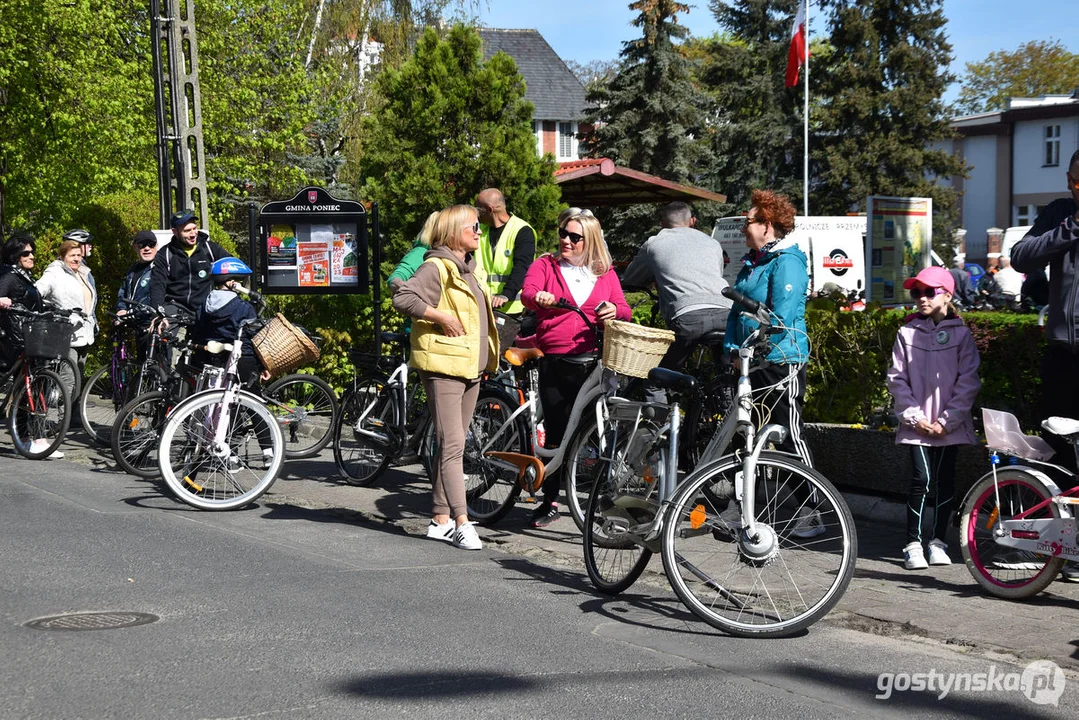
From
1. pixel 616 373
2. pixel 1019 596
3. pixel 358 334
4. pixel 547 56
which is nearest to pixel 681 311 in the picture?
pixel 616 373

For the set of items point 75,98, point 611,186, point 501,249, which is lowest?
point 501,249

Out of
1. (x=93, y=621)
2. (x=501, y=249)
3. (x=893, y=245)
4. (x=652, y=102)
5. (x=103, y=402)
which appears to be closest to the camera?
(x=93, y=621)

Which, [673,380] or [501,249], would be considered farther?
[501,249]

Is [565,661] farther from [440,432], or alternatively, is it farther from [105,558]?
[105,558]

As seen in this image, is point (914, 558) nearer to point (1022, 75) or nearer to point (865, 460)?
point (865, 460)

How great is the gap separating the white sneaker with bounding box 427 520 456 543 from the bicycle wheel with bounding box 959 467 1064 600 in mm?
2978

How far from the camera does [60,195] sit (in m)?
29.1

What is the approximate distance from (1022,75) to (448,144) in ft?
233

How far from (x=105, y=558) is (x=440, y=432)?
199 centimetres

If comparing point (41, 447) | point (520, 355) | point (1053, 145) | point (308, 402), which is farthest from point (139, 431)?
point (1053, 145)

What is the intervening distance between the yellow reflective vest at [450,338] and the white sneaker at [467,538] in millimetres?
887

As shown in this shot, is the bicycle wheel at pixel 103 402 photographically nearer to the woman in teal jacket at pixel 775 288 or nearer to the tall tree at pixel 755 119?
the woman in teal jacket at pixel 775 288

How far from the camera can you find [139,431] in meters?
10.4

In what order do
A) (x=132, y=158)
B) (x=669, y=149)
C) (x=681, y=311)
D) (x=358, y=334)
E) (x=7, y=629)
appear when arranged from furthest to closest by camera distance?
(x=669, y=149)
(x=132, y=158)
(x=358, y=334)
(x=681, y=311)
(x=7, y=629)
